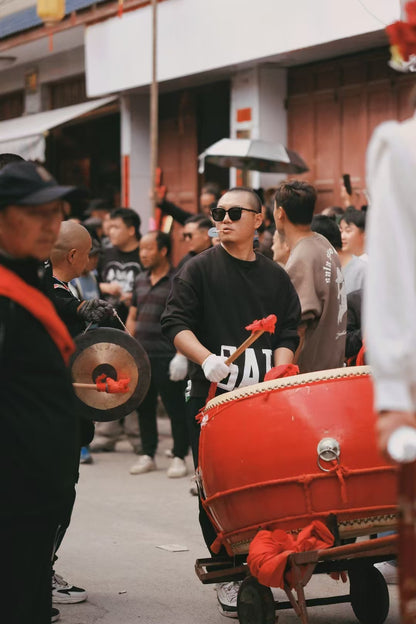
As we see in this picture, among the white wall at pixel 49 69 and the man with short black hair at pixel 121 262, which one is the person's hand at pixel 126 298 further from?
the white wall at pixel 49 69

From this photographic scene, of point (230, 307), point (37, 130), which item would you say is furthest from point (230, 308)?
point (37, 130)

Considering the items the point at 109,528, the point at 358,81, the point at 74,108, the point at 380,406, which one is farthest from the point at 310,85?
the point at 380,406

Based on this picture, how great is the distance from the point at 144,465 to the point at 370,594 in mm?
4355

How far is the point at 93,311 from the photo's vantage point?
17.6 feet

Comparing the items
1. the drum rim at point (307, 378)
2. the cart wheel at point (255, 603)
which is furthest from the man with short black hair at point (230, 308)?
the drum rim at point (307, 378)

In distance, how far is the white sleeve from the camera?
8.99 ft

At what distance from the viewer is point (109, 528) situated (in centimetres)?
733

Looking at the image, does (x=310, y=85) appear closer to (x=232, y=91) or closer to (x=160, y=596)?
(x=232, y=91)

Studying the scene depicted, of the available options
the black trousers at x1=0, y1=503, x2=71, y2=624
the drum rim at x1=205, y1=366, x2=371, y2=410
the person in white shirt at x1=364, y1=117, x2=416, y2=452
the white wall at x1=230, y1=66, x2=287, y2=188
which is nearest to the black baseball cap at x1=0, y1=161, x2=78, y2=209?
the black trousers at x1=0, y1=503, x2=71, y2=624

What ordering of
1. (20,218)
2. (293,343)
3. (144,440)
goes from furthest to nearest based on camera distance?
(144,440), (293,343), (20,218)

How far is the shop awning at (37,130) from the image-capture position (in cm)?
1631

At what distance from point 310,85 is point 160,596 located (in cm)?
849

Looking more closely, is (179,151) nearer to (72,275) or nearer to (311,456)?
(72,275)

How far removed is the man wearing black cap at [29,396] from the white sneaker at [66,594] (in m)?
2.11
